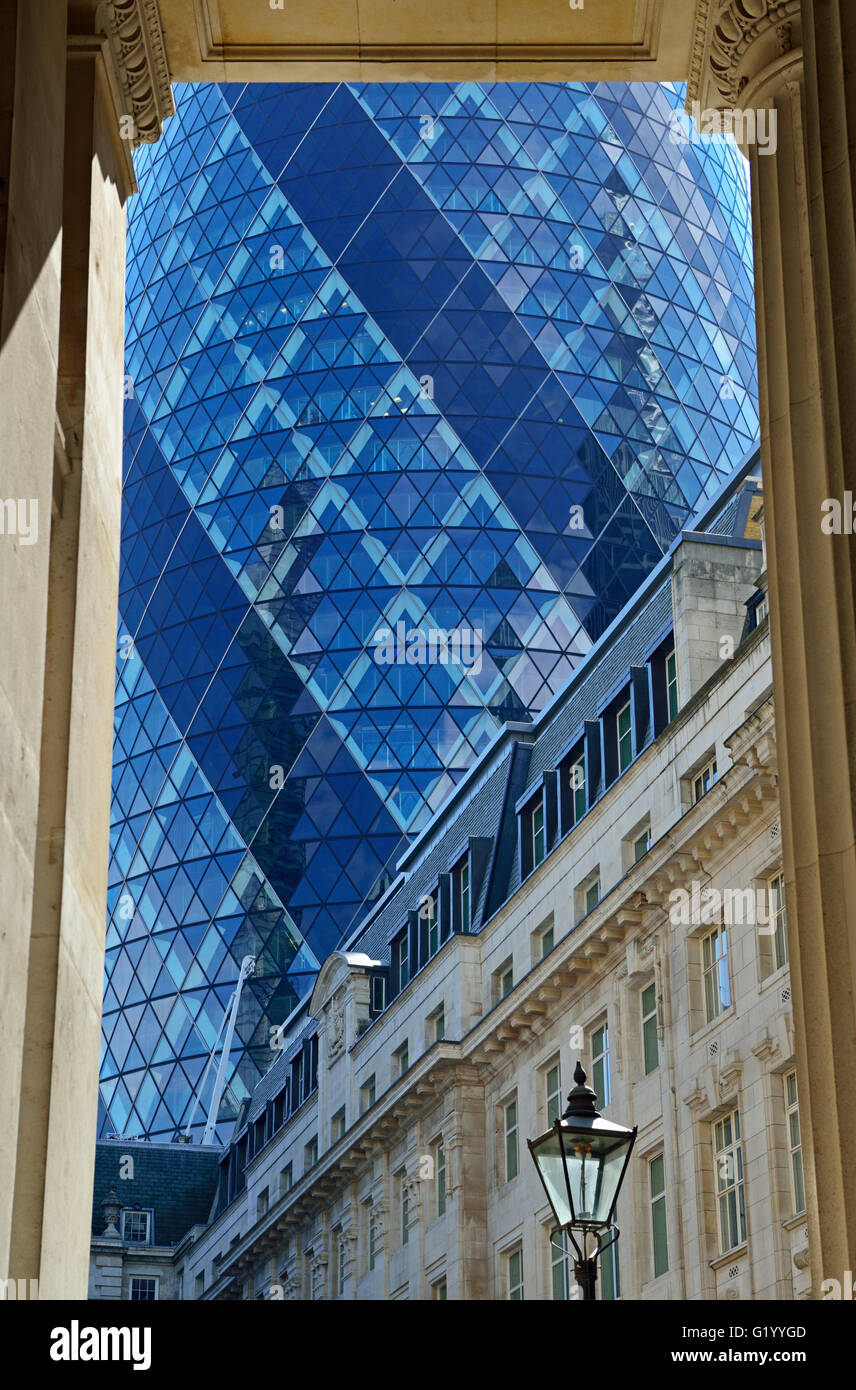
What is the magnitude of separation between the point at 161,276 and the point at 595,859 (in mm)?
92388

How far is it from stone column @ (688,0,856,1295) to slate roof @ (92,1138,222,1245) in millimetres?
92877

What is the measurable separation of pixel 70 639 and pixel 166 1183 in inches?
3710

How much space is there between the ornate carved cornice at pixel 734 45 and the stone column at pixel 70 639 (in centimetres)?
333

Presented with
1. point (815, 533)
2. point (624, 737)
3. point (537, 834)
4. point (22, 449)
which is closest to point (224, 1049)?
point (537, 834)

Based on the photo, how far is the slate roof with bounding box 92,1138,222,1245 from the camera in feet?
329

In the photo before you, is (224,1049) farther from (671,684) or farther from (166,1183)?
(671,684)

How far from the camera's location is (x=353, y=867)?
113938 mm

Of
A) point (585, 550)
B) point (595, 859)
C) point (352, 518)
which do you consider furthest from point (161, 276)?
point (595, 859)

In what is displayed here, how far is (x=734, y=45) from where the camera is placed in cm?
1234

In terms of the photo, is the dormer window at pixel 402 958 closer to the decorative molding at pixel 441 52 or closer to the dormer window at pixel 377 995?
A: the dormer window at pixel 377 995

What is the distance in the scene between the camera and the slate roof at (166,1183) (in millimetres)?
100250

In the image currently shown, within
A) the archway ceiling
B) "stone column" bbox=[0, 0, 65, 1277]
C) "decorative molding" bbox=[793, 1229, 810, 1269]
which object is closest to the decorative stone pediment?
"decorative molding" bbox=[793, 1229, 810, 1269]

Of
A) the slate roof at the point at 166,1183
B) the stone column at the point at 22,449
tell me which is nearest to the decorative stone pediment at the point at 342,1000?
the slate roof at the point at 166,1183
